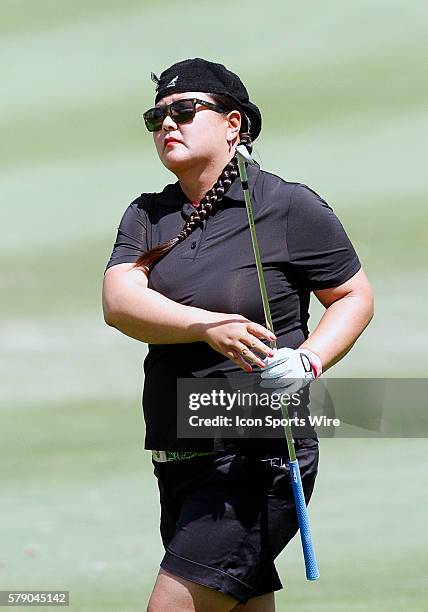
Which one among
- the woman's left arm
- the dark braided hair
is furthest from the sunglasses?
the woman's left arm

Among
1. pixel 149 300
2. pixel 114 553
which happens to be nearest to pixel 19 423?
pixel 114 553

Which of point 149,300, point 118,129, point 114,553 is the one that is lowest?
point 114,553

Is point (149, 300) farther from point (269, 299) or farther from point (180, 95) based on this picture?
point (180, 95)

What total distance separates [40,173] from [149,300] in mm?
1425

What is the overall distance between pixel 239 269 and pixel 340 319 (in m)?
0.21

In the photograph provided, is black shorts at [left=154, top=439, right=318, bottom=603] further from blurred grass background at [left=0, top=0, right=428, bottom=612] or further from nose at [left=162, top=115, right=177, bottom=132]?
blurred grass background at [left=0, top=0, right=428, bottom=612]

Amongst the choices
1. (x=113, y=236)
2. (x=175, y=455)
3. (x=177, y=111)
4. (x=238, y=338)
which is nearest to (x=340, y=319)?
(x=238, y=338)

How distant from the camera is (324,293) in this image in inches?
93.6

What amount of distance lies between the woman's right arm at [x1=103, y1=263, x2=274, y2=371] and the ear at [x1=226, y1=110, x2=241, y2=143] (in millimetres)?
323

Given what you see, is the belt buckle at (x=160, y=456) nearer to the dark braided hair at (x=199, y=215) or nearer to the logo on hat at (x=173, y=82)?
the dark braided hair at (x=199, y=215)

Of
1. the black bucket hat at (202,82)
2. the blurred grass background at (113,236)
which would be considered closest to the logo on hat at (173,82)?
the black bucket hat at (202,82)

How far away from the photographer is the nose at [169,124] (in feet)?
7.80

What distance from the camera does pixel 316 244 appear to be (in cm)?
233

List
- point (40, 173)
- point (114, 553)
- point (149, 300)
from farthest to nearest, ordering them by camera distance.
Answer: point (40, 173) → point (114, 553) → point (149, 300)
